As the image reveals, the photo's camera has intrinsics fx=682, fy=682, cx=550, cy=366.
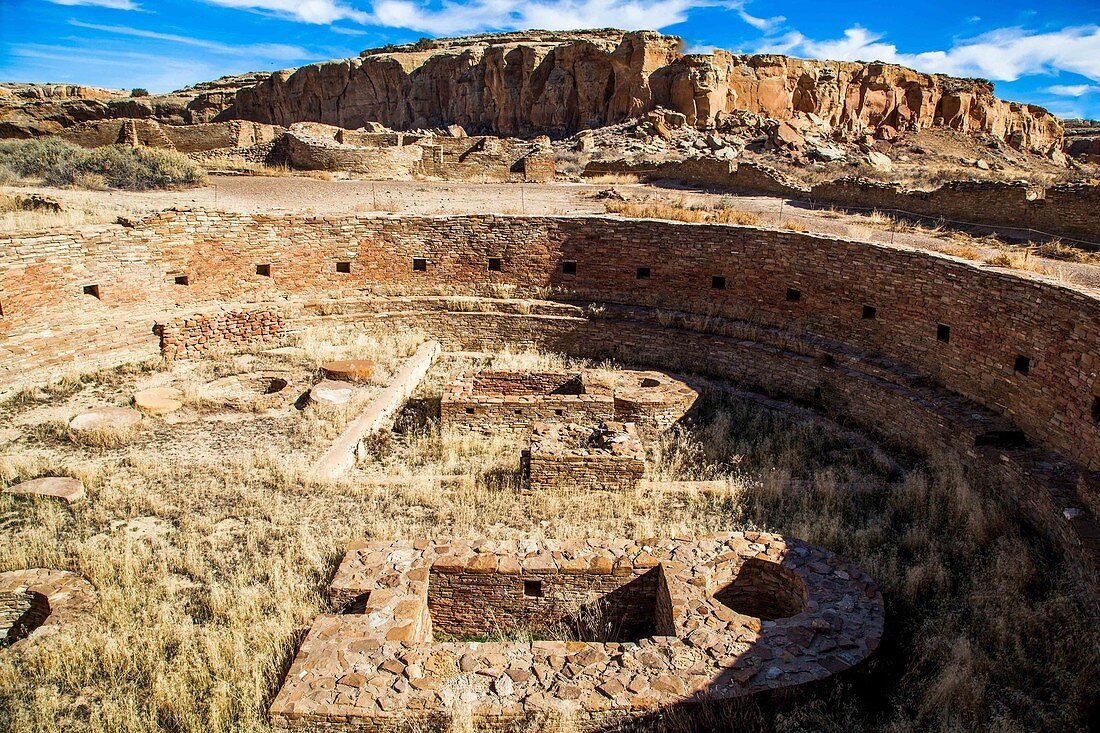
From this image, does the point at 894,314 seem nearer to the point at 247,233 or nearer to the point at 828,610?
the point at 828,610

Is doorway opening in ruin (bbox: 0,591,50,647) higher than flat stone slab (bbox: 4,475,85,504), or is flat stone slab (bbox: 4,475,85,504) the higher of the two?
flat stone slab (bbox: 4,475,85,504)

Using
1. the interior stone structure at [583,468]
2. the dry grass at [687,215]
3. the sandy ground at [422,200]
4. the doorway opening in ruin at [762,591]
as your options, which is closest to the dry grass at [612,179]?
the sandy ground at [422,200]

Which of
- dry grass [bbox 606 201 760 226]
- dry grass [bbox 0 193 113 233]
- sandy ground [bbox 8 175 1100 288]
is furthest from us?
dry grass [bbox 606 201 760 226]

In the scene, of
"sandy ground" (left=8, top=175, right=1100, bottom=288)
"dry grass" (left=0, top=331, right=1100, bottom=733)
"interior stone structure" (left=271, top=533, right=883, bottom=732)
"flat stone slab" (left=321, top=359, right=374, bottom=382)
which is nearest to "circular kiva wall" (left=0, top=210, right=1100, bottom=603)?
"dry grass" (left=0, top=331, right=1100, bottom=733)

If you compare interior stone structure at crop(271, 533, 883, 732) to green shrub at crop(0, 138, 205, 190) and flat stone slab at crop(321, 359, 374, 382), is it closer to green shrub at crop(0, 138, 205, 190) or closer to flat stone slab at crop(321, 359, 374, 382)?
flat stone slab at crop(321, 359, 374, 382)

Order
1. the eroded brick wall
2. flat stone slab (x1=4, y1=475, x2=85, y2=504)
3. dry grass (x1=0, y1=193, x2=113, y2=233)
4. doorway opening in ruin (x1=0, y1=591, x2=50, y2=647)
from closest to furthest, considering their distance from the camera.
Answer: doorway opening in ruin (x1=0, y1=591, x2=50, y2=647), flat stone slab (x1=4, y1=475, x2=85, y2=504), the eroded brick wall, dry grass (x1=0, y1=193, x2=113, y2=233)

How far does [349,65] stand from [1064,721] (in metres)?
58.4

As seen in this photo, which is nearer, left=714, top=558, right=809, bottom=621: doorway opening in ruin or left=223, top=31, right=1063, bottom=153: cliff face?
left=714, top=558, right=809, bottom=621: doorway opening in ruin

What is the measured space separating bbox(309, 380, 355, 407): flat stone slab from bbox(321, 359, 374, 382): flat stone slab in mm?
144

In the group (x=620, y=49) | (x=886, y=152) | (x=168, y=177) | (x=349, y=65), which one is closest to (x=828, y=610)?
(x=168, y=177)

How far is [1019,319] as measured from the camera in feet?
26.6

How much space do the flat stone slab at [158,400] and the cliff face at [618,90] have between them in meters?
28.5

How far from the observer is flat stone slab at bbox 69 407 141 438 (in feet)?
27.9

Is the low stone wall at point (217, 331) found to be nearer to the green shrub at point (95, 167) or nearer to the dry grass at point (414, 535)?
the dry grass at point (414, 535)
